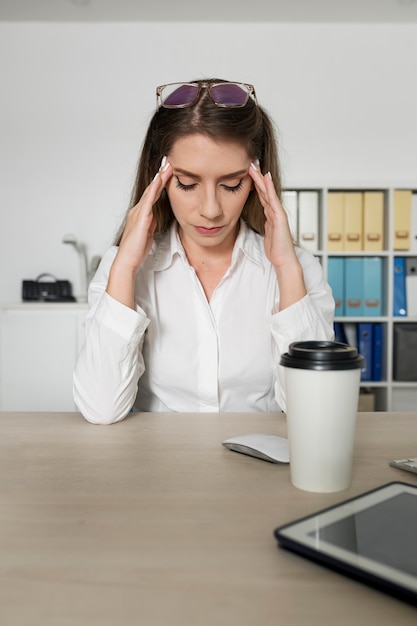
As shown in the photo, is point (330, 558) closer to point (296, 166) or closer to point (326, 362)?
point (326, 362)

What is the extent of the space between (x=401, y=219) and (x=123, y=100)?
6.02 feet

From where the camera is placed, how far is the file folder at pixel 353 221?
322 cm

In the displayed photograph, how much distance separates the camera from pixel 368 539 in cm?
50

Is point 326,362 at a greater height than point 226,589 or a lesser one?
greater

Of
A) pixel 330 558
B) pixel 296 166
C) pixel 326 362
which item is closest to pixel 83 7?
pixel 296 166

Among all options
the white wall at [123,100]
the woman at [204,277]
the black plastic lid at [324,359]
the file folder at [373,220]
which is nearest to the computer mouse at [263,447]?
the black plastic lid at [324,359]

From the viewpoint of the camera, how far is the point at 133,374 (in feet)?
4.04

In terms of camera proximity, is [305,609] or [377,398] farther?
[377,398]

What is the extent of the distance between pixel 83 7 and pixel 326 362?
3448 mm

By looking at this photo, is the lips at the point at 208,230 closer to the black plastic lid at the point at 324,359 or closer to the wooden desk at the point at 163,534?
the wooden desk at the point at 163,534

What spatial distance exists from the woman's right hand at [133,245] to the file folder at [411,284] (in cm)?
228

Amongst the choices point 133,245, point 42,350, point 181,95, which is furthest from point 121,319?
point 42,350

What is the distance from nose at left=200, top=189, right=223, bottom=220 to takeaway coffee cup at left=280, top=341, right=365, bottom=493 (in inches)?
25.2

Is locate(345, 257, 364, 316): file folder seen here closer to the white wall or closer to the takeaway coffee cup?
the white wall
